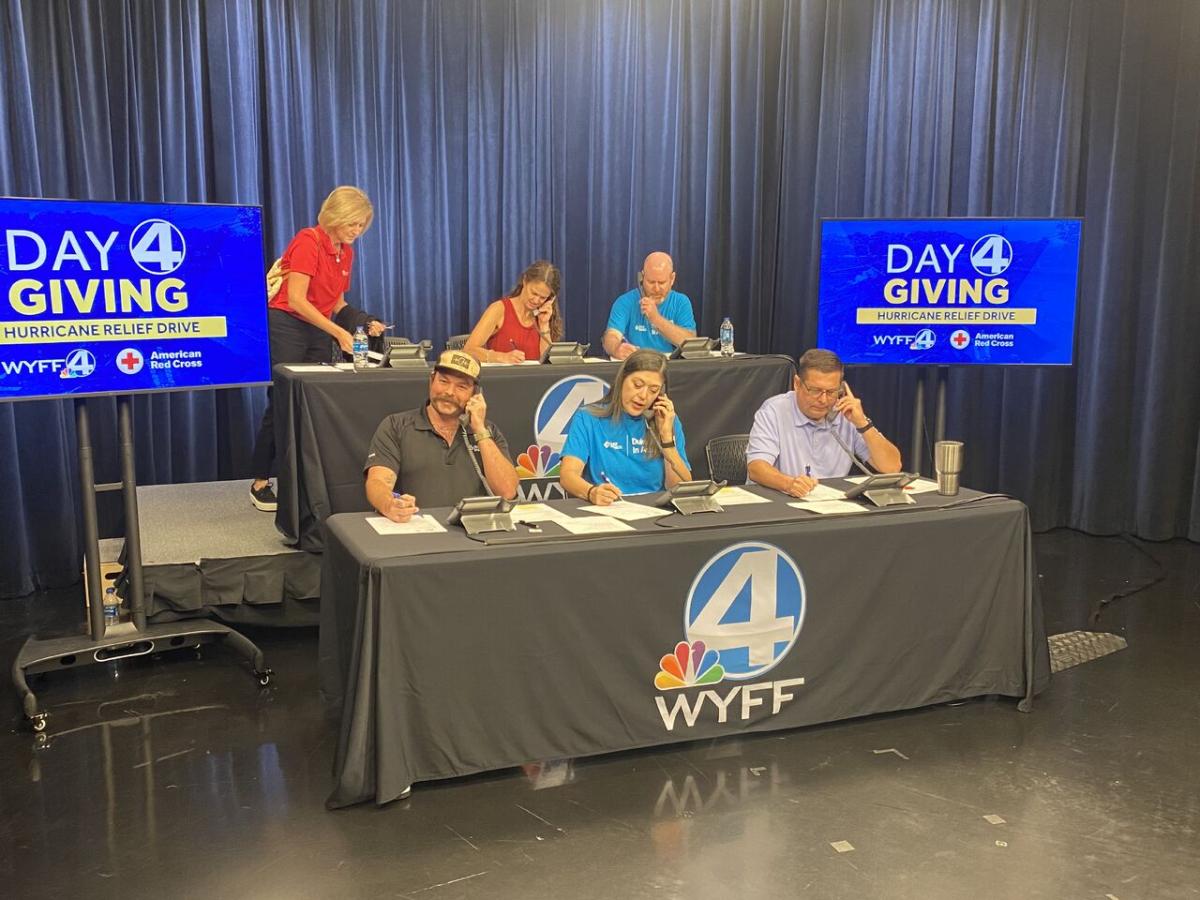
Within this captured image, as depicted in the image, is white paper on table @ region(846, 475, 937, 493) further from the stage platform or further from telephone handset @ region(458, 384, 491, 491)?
the stage platform

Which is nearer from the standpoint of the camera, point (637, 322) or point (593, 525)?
point (593, 525)

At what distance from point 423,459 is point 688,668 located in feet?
3.69

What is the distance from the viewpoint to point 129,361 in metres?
3.63

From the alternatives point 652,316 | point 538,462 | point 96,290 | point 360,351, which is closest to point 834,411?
point 538,462

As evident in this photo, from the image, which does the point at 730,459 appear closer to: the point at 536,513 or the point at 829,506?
the point at 829,506

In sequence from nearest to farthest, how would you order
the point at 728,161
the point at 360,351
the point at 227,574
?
1. the point at 227,574
2. the point at 360,351
3. the point at 728,161

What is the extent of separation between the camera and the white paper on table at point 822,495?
3.64 metres

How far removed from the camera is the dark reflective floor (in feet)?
8.79

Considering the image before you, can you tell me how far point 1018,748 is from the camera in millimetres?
3424

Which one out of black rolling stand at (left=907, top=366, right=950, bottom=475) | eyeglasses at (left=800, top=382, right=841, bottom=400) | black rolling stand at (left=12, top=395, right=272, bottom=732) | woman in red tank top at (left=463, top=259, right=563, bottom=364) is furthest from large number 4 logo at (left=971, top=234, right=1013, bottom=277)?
black rolling stand at (left=12, top=395, right=272, bottom=732)

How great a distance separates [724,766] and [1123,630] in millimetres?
2215

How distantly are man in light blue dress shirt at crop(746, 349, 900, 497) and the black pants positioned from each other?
197cm

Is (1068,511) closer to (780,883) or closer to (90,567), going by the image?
(780,883)

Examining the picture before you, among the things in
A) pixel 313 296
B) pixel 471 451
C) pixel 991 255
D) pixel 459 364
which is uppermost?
pixel 991 255
